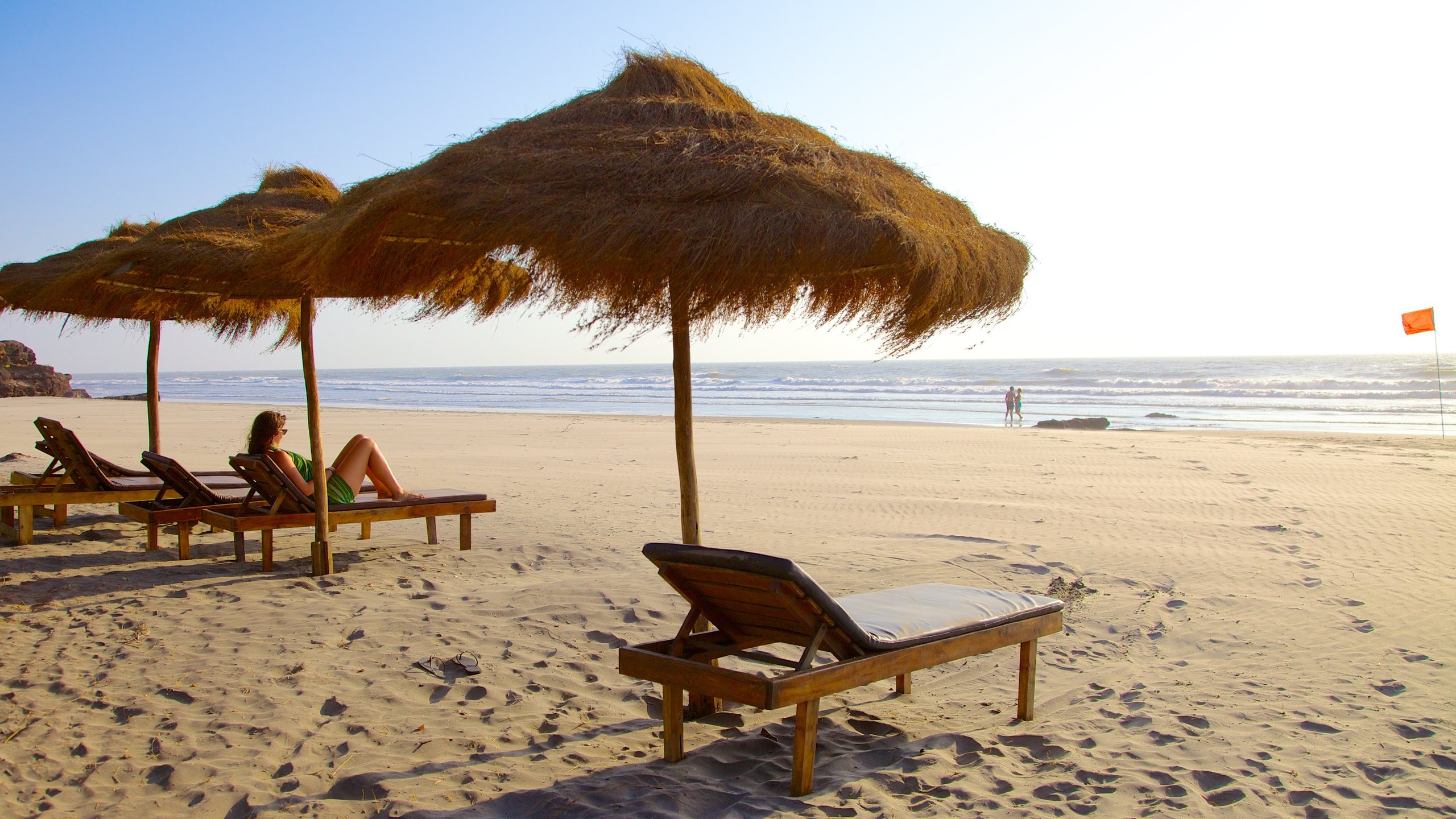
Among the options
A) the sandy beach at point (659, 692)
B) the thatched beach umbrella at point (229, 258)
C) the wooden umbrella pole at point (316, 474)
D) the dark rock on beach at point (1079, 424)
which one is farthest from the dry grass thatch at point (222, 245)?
the dark rock on beach at point (1079, 424)

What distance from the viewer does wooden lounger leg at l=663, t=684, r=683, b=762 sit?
10.9ft

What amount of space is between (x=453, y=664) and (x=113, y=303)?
17.1ft

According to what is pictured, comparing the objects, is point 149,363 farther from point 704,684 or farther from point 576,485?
point 704,684

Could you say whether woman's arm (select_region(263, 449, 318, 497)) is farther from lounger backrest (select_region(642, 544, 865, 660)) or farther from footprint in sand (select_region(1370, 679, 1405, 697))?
footprint in sand (select_region(1370, 679, 1405, 697))

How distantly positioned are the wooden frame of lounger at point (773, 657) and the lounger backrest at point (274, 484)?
11.9 feet

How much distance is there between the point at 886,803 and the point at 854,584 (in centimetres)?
314

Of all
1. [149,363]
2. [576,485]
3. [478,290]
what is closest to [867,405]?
[576,485]

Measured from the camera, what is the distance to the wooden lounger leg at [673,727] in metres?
3.32

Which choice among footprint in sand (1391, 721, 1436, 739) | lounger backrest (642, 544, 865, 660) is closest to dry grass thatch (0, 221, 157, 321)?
lounger backrest (642, 544, 865, 660)

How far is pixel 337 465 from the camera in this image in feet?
21.7

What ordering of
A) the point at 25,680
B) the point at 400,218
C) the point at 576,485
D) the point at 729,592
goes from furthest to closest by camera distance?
the point at 576,485, the point at 25,680, the point at 400,218, the point at 729,592

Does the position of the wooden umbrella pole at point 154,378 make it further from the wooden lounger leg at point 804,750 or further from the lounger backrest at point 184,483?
the wooden lounger leg at point 804,750

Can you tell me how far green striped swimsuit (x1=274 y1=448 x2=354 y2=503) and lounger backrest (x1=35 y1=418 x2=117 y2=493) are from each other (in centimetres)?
178

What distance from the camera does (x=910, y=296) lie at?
3.63m
